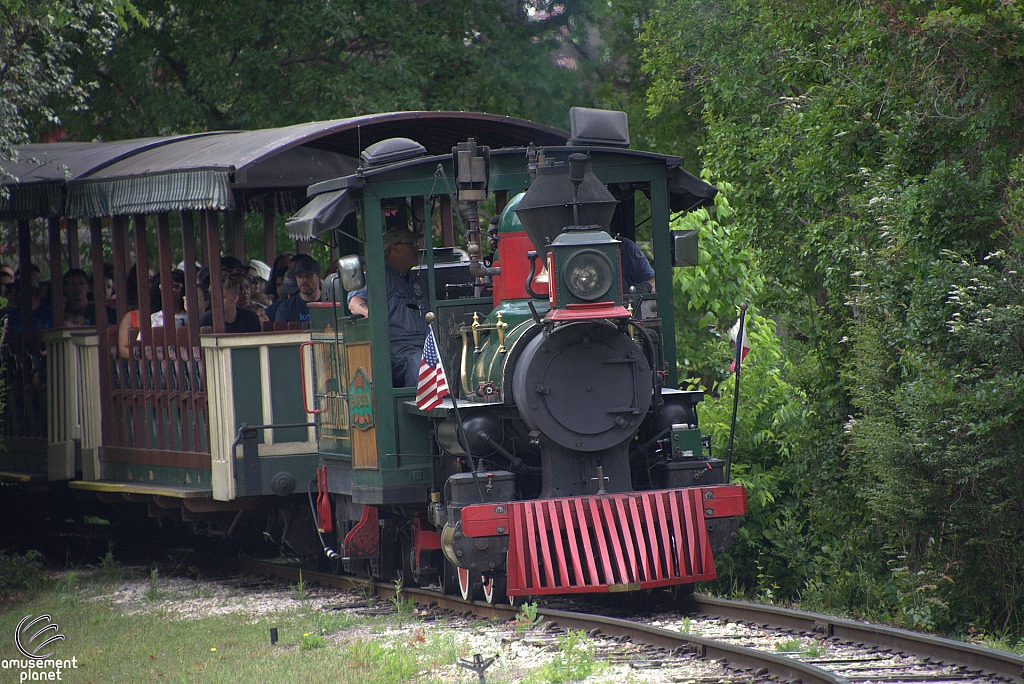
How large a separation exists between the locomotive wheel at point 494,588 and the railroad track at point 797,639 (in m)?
0.06

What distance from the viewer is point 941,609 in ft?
28.5

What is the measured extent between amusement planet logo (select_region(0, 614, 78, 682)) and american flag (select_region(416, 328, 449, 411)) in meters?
2.52

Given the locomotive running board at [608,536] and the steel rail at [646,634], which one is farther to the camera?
the locomotive running board at [608,536]

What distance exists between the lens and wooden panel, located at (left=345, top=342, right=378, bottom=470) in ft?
30.0

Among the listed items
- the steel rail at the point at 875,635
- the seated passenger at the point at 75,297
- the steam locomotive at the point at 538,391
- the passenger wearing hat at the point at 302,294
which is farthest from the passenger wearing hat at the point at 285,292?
the steel rail at the point at 875,635

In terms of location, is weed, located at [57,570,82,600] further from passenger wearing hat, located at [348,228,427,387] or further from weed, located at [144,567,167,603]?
passenger wearing hat, located at [348,228,427,387]

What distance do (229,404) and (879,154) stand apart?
5261mm

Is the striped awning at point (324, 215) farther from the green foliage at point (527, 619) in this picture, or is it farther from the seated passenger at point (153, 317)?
the seated passenger at point (153, 317)

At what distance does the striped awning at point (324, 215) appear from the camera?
8672 millimetres

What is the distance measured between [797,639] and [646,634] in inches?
31.5

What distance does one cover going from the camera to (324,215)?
872 cm

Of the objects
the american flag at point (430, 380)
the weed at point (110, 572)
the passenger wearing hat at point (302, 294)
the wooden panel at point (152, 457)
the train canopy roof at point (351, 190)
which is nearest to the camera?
the american flag at point (430, 380)

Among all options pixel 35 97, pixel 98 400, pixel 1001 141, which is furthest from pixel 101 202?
pixel 1001 141

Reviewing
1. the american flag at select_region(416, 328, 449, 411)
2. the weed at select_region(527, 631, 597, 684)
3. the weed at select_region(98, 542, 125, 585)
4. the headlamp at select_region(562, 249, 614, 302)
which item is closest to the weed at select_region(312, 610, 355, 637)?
the american flag at select_region(416, 328, 449, 411)
